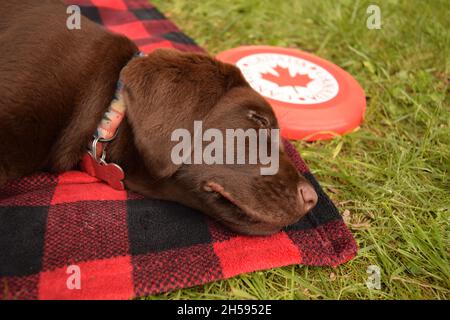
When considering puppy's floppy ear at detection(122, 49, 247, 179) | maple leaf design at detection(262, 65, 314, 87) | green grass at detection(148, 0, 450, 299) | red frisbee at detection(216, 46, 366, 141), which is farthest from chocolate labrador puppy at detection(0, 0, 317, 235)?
maple leaf design at detection(262, 65, 314, 87)

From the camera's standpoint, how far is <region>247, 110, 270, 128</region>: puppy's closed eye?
1993 mm

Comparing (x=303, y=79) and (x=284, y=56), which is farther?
(x=284, y=56)

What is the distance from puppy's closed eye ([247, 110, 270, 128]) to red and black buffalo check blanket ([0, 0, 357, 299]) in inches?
20.9

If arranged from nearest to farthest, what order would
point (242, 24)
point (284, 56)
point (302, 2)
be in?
1. point (284, 56)
2. point (242, 24)
3. point (302, 2)

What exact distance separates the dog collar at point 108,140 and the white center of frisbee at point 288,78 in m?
1.32

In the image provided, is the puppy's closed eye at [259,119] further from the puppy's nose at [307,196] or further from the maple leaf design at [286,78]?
the maple leaf design at [286,78]

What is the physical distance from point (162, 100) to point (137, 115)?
0.12 metres

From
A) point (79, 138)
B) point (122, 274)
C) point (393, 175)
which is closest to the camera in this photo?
point (122, 274)

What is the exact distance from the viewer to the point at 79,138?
6.31ft

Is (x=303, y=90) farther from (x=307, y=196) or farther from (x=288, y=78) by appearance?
(x=307, y=196)
